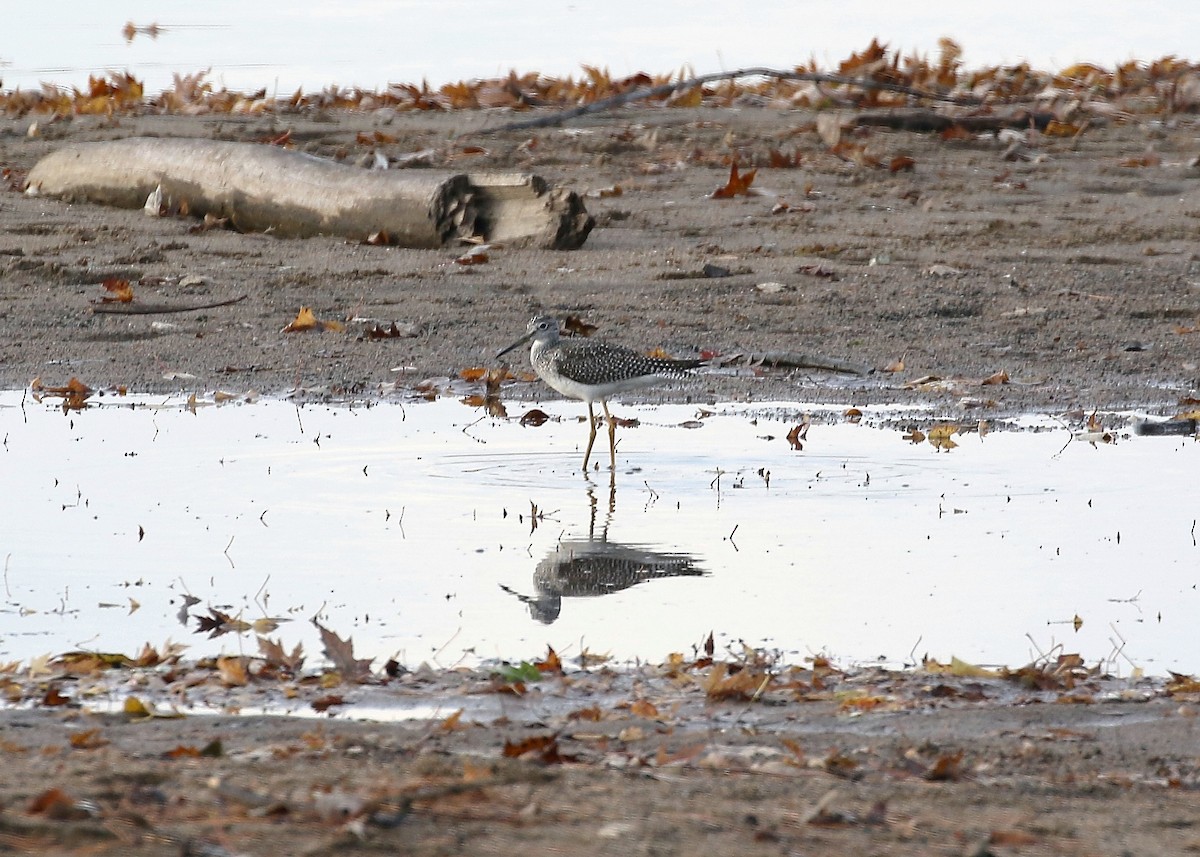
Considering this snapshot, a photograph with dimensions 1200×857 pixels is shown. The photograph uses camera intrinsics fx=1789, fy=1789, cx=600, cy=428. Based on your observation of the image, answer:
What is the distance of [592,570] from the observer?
686cm

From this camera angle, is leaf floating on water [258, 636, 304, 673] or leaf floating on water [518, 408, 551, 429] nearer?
leaf floating on water [258, 636, 304, 673]

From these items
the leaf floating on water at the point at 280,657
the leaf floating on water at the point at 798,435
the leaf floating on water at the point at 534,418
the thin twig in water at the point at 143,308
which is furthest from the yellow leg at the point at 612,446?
the thin twig in water at the point at 143,308

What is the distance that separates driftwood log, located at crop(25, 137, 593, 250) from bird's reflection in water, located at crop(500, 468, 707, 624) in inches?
269

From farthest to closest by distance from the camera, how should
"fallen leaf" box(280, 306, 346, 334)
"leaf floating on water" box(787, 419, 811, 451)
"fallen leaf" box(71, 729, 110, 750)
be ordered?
"fallen leaf" box(280, 306, 346, 334) < "leaf floating on water" box(787, 419, 811, 451) < "fallen leaf" box(71, 729, 110, 750)

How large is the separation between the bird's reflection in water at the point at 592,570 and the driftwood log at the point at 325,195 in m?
6.83

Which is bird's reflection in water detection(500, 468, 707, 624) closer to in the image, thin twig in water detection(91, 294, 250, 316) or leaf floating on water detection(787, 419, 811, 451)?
leaf floating on water detection(787, 419, 811, 451)

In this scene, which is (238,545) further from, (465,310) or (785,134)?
(785,134)

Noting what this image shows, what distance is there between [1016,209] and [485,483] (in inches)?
335

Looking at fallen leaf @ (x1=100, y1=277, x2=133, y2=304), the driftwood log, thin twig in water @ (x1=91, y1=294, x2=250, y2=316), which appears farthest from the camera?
the driftwood log

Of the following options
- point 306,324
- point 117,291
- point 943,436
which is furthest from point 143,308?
point 943,436

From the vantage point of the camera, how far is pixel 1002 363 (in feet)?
37.3

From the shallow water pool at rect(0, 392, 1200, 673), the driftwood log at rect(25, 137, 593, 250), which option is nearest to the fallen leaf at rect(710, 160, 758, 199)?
the driftwood log at rect(25, 137, 593, 250)

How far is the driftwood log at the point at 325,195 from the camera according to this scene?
45.1ft

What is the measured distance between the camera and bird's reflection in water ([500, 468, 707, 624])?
256 inches
